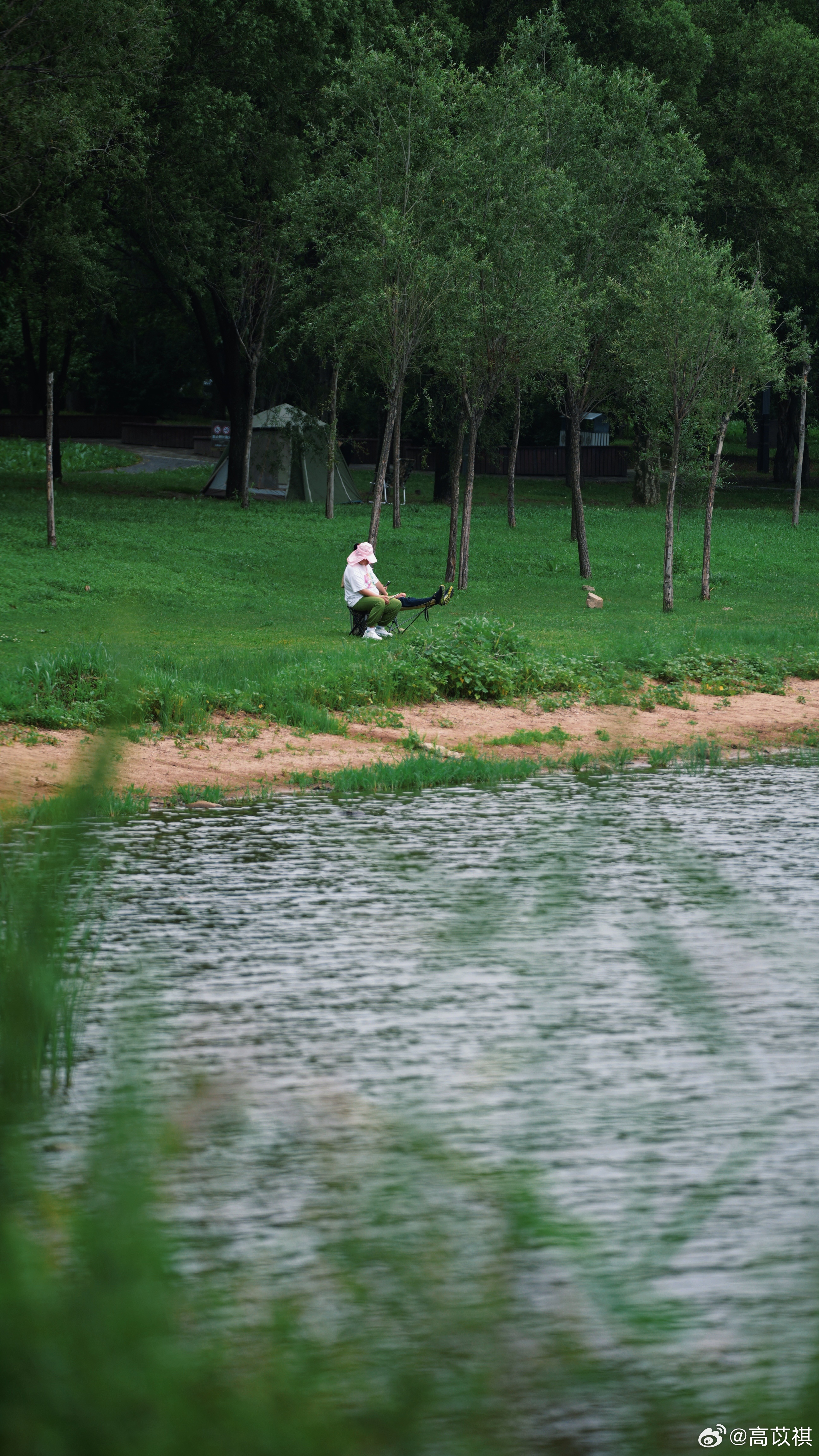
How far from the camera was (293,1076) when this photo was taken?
224 cm

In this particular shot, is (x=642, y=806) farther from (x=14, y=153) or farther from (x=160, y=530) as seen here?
(x=160, y=530)

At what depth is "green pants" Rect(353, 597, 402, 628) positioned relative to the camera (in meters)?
21.5

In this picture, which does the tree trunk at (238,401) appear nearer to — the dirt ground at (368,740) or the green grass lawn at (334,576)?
the green grass lawn at (334,576)

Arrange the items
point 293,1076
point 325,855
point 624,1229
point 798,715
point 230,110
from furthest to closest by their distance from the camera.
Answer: point 230,110 < point 798,715 < point 325,855 < point 293,1076 < point 624,1229

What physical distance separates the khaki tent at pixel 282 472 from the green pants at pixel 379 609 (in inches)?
1108

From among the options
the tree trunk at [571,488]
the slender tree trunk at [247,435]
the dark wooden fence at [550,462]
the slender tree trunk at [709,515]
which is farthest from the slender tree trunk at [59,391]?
the dark wooden fence at [550,462]

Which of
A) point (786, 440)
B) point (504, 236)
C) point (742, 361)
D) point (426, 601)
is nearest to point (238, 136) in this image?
point (504, 236)

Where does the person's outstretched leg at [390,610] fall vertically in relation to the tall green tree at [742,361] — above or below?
below

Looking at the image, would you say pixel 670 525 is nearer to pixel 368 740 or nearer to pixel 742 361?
pixel 742 361

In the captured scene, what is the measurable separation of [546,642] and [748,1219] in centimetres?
1979

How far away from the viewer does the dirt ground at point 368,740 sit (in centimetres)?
1376

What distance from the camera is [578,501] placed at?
37.2 meters

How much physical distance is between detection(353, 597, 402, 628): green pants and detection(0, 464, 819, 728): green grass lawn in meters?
0.51

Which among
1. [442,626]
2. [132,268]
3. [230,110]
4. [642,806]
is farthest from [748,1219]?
[132,268]
